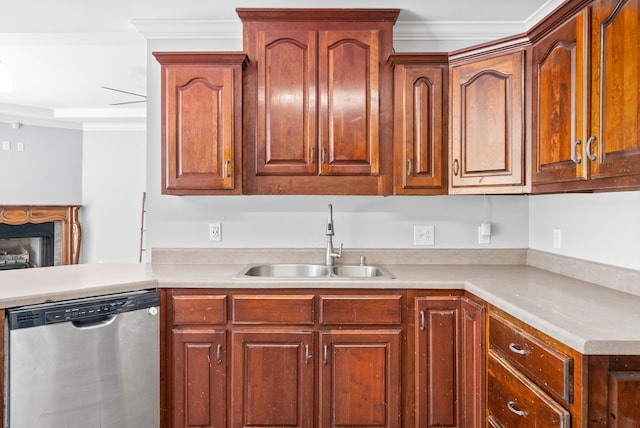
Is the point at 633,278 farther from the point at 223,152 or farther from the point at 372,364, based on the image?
the point at 223,152

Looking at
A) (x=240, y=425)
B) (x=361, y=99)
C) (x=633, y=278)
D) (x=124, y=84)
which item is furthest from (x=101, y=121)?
(x=633, y=278)

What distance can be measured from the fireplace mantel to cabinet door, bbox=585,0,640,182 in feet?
20.2

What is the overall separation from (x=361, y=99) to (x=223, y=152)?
2.72 ft

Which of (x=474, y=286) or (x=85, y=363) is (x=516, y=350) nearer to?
(x=474, y=286)

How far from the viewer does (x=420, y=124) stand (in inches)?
92.7

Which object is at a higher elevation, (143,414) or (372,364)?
(372,364)

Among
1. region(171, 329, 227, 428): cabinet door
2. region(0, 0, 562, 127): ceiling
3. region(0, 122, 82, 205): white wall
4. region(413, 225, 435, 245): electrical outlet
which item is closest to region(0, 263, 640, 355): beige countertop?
region(413, 225, 435, 245): electrical outlet

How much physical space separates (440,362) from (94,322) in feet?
5.31

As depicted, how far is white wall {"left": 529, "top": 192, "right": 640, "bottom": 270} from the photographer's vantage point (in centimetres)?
183

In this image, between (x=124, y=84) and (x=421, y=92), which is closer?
(x=421, y=92)

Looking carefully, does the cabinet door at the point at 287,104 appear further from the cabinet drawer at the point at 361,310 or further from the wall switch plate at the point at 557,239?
the wall switch plate at the point at 557,239

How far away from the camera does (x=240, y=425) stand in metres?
2.07

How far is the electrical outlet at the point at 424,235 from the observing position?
268 centimetres

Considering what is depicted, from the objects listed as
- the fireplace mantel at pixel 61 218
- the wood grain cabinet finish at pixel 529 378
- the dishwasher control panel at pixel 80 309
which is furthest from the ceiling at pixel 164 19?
the fireplace mantel at pixel 61 218
